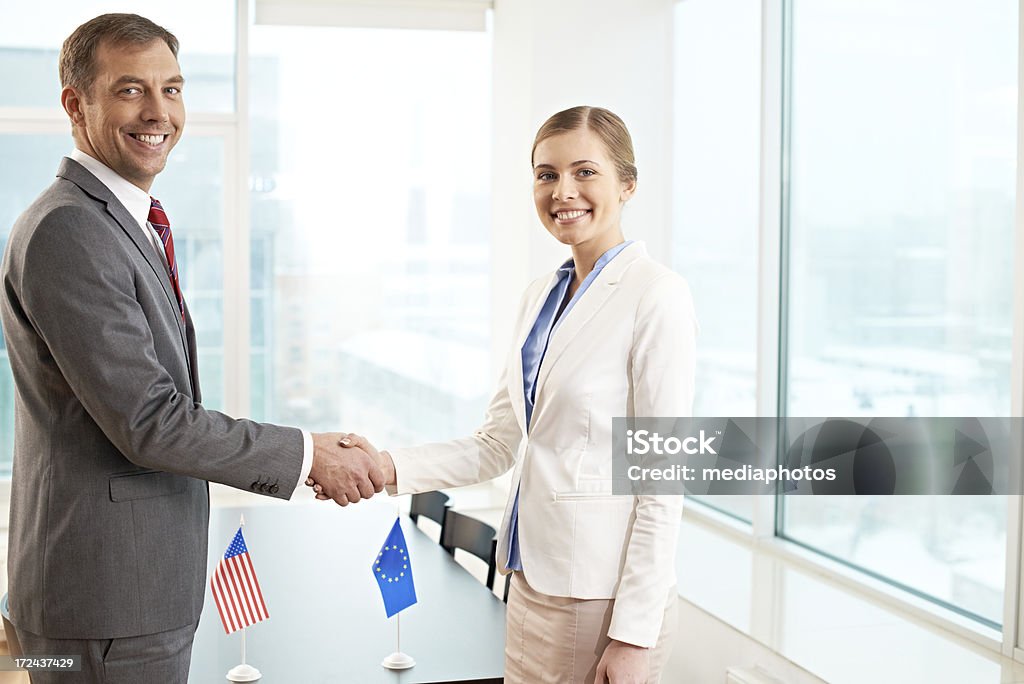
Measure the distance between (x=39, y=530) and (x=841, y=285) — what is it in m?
2.61

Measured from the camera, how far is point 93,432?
167cm

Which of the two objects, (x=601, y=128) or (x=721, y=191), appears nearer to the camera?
(x=601, y=128)

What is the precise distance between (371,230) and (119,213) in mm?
3723

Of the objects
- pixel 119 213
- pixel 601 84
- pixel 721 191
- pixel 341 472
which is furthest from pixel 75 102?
pixel 601 84

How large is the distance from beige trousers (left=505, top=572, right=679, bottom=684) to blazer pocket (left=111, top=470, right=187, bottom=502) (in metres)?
0.62

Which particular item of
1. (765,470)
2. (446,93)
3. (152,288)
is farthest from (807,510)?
(446,93)

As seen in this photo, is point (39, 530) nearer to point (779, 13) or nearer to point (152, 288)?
point (152, 288)

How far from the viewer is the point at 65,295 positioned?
5.29 ft

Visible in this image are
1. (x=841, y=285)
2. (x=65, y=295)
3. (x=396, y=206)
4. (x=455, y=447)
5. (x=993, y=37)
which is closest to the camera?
(x=65, y=295)

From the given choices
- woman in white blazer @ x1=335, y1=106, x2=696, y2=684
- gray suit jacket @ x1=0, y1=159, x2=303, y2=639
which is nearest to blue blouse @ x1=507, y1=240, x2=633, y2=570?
woman in white blazer @ x1=335, y1=106, x2=696, y2=684

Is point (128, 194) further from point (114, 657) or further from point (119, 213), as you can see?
point (114, 657)

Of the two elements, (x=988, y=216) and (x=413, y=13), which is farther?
(x=413, y=13)

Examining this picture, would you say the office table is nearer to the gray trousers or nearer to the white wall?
the gray trousers

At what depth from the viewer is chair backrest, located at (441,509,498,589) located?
2.90m
